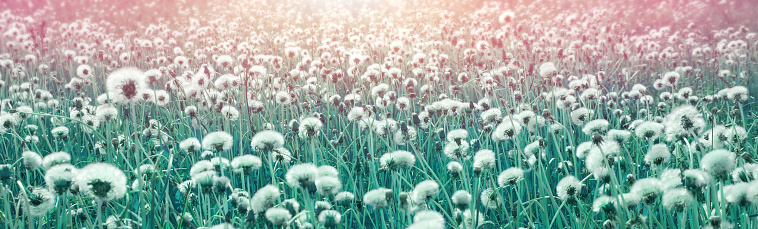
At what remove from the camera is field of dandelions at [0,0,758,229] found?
A: 1558 mm

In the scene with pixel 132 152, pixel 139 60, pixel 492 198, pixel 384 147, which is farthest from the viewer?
pixel 139 60

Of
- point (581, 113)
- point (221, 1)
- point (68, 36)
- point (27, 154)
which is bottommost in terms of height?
point (581, 113)

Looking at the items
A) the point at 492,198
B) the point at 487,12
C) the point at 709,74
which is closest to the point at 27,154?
the point at 492,198

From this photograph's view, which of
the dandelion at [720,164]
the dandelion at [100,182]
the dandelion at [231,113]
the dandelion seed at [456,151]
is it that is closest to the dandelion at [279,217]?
the dandelion at [100,182]

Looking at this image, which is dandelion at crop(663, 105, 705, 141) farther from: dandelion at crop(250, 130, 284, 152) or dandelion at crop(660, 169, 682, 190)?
dandelion at crop(250, 130, 284, 152)

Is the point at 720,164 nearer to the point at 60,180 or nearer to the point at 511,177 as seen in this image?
the point at 511,177

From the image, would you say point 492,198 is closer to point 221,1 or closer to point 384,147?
point 384,147

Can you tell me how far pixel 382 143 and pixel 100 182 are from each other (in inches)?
73.4

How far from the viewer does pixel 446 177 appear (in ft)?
8.54

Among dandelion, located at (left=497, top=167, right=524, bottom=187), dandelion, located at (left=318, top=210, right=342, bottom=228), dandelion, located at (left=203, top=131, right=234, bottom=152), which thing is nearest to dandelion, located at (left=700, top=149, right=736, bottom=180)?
dandelion, located at (left=497, top=167, right=524, bottom=187)

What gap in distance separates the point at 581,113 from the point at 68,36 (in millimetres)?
7680

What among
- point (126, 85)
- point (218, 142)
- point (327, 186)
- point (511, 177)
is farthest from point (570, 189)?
point (126, 85)

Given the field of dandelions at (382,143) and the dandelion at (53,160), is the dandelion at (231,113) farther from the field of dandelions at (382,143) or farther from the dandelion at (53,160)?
the dandelion at (53,160)

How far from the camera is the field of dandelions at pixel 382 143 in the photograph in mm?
1558
